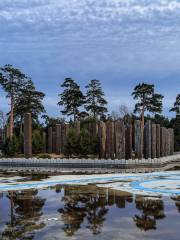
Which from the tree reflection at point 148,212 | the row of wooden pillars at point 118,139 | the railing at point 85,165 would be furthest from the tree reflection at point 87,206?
the row of wooden pillars at point 118,139

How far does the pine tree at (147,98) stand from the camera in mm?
40719

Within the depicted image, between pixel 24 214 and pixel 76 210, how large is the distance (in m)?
1.05

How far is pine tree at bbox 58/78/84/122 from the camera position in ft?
135

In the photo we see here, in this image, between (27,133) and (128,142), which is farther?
(27,133)

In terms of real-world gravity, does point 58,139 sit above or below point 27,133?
below

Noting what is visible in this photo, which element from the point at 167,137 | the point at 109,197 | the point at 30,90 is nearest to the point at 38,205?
the point at 109,197

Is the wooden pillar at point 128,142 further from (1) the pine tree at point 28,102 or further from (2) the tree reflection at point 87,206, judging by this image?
(1) the pine tree at point 28,102

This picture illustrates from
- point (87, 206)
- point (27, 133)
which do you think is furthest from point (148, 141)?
point (87, 206)

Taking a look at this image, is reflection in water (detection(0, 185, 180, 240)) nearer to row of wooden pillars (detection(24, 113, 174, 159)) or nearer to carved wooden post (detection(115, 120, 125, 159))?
carved wooden post (detection(115, 120, 125, 159))

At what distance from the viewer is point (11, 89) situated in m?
37.6

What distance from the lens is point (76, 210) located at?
8.23 metres

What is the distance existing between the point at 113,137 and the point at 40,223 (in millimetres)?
13986

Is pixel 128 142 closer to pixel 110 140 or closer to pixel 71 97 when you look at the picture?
pixel 110 140

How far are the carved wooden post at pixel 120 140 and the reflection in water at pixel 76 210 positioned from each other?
883cm
